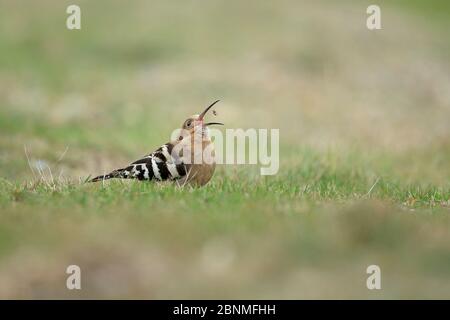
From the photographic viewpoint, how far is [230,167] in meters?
12.1

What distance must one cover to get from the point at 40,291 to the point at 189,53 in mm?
18499

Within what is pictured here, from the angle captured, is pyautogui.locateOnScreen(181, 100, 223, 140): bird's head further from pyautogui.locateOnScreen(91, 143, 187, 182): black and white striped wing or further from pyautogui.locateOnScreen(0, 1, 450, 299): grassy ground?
pyautogui.locateOnScreen(0, 1, 450, 299): grassy ground

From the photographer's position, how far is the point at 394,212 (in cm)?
707

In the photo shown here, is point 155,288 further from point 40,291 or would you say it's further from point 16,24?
point 16,24

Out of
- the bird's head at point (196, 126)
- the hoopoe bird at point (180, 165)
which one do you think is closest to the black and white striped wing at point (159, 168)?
the hoopoe bird at point (180, 165)

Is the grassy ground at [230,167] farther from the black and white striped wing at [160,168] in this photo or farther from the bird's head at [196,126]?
the bird's head at [196,126]

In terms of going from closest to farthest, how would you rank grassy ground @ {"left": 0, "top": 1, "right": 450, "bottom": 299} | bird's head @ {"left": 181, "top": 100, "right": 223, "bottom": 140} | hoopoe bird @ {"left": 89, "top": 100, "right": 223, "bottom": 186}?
grassy ground @ {"left": 0, "top": 1, "right": 450, "bottom": 299} < hoopoe bird @ {"left": 89, "top": 100, "right": 223, "bottom": 186} < bird's head @ {"left": 181, "top": 100, "right": 223, "bottom": 140}

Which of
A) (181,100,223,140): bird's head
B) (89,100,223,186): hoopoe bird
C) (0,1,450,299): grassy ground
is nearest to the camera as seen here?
(0,1,450,299): grassy ground

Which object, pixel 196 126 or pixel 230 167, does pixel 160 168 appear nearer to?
pixel 196 126

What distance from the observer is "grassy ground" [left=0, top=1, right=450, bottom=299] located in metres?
5.97

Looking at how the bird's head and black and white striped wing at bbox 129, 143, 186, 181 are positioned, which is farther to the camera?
the bird's head

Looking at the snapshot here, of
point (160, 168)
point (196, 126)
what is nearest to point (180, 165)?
point (160, 168)

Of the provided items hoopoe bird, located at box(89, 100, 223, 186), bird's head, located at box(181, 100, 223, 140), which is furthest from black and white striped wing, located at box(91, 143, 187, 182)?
bird's head, located at box(181, 100, 223, 140)

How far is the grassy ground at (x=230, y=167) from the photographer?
5.97 meters
